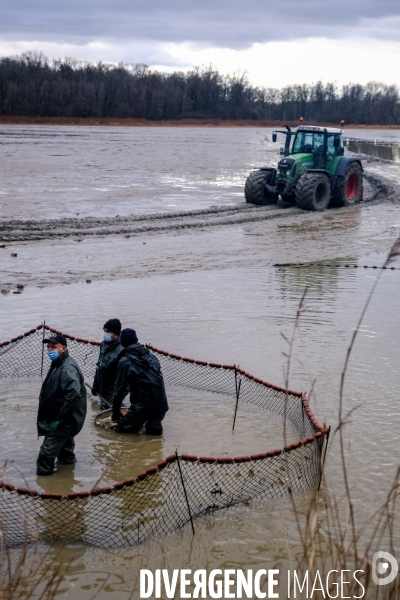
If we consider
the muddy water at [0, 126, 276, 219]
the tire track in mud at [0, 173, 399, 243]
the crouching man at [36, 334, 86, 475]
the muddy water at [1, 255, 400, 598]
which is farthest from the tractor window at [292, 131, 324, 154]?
the crouching man at [36, 334, 86, 475]

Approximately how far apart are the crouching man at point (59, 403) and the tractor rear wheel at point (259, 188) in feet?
60.7

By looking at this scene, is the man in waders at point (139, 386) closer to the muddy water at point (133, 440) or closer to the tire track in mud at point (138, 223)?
the muddy water at point (133, 440)

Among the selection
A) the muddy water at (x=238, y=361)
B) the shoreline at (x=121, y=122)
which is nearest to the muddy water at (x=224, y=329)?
the muddy water at (x=238, y=361)

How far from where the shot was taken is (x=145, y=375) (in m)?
8.25

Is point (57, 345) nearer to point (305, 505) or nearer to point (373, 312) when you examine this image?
point (305, 505)

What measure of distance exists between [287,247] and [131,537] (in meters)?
14.0

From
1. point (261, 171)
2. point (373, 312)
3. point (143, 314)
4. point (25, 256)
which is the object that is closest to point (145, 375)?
point (143, 314)

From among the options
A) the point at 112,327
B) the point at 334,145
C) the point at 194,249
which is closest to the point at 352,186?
the point at 334,145

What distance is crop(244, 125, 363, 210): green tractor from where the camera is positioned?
24.0 meters

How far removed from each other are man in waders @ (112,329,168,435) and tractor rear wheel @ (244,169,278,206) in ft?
57.1

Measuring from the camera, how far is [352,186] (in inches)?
1063

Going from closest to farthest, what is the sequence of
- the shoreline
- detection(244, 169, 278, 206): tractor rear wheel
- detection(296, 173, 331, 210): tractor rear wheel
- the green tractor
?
detection(296, 173, 331, 210): tractor rear wheel < the green tractor < detection(244, 169, 278, 206): tractor rear wheel < the shoreline

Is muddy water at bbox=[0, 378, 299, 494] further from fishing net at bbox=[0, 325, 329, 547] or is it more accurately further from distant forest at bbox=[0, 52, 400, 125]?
distant forest at bbox=[0, 52, 400, 125]

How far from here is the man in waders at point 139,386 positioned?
8242mm
